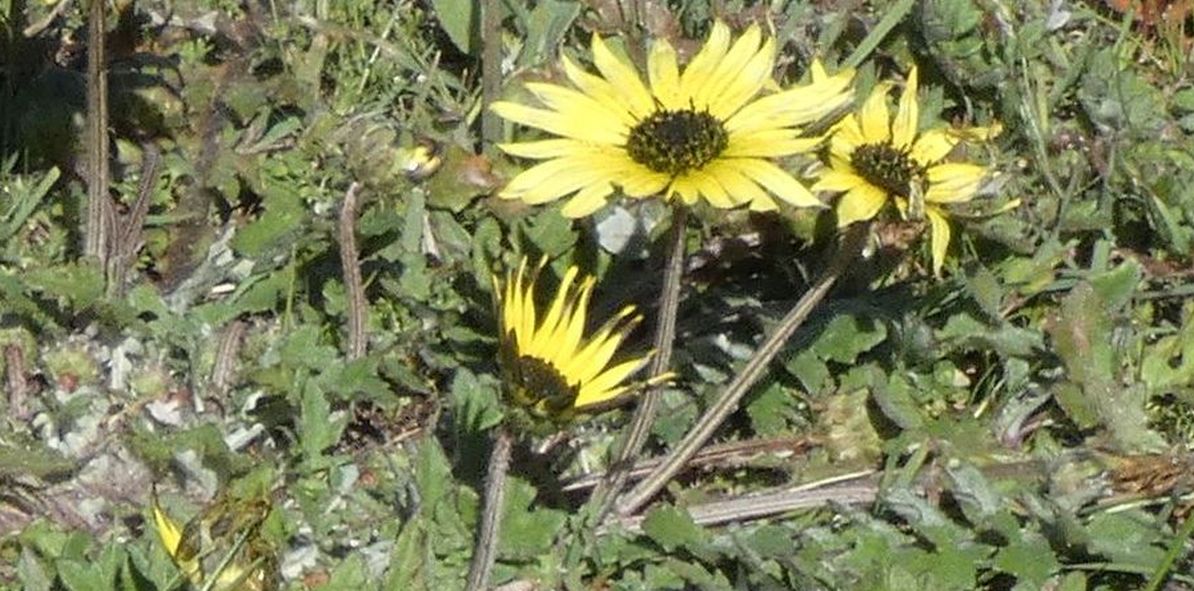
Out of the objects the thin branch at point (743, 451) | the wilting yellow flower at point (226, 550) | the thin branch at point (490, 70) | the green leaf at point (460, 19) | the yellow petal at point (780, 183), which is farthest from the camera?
the green leaf at point (460, 19)

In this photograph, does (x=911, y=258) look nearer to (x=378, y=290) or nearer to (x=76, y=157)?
(x=378, y=290)

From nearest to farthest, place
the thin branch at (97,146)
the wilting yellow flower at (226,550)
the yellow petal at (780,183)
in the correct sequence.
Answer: the wilting yellow flower at (226,550) → the yellow petal at (780,183) → the thin branch at (97,146)

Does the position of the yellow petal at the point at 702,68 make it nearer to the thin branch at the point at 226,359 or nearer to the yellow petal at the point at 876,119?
the yellow petal at the point at 876,119

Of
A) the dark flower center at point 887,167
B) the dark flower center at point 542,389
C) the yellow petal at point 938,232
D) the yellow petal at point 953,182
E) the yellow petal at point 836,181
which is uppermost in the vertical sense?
the dark flower center at point 887,167

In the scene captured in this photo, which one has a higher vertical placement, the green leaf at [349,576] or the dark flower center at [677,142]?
the dark flower center at [677,142]

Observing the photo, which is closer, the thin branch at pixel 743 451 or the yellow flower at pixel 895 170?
the yellow flower at pixel 895 170

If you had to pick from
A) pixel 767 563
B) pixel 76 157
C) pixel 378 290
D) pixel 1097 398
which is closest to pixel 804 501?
pixel 767 563

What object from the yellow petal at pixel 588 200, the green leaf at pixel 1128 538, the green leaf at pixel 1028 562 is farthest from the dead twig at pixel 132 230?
the green leaf at pixel 1128 538

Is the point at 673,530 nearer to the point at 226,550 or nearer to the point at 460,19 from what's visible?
the point at 226,550
